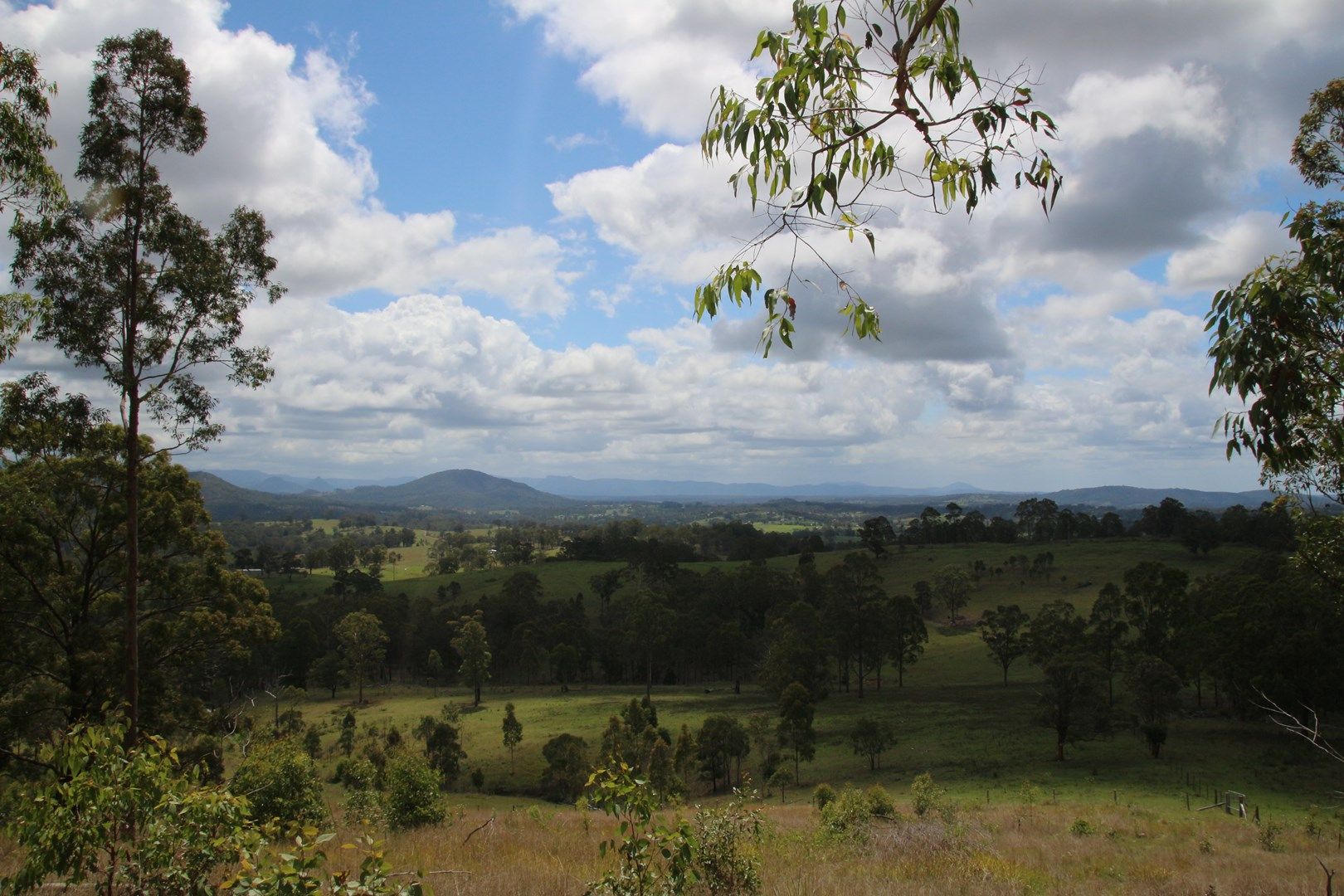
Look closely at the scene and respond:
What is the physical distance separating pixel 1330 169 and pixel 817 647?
55.8 m

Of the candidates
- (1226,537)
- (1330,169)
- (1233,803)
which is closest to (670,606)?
(1233,803)

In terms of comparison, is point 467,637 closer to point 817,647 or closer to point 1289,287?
point 817,647

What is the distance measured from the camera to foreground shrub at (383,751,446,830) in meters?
19.6

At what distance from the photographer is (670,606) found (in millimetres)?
84500

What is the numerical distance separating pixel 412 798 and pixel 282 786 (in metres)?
3.34

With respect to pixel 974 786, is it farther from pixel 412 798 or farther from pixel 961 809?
pixel 412 798

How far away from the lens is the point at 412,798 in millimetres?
20031

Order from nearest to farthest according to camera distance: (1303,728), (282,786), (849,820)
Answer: (1303,728) < (849,820) < (282,786)

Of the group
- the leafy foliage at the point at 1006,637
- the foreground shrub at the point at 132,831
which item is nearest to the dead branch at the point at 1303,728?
the foreground shrub at the point at 132,831

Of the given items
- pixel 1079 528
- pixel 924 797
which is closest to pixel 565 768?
pixel 924 797

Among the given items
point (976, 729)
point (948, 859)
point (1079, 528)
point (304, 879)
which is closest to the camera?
point (304, 879)

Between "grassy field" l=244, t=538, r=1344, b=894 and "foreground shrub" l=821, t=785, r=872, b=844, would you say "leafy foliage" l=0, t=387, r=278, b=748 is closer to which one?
"grassy field" l=244, t=538, r=1344, b=894

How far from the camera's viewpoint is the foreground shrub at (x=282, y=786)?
17.8 metres

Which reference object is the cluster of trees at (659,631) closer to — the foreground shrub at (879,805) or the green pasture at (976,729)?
the green pasture at (976,729)
